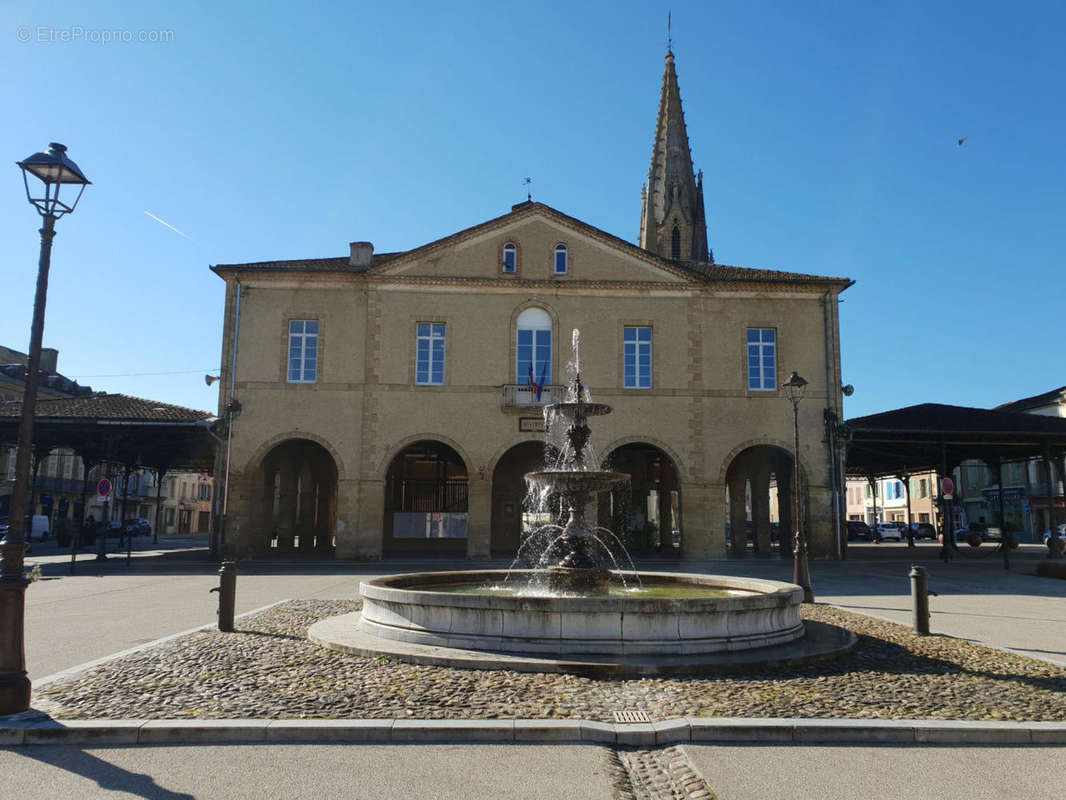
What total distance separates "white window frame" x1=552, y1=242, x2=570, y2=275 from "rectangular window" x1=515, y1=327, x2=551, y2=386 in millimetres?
1945

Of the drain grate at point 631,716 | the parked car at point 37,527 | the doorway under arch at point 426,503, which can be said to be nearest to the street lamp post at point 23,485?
the drain grate at point 631,716

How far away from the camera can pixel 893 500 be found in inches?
2881

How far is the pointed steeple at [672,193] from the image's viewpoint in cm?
4366

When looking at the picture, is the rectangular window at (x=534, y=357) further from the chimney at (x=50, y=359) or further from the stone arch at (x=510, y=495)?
the chimney at (x=50, y=359)

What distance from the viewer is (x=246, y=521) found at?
969 inches

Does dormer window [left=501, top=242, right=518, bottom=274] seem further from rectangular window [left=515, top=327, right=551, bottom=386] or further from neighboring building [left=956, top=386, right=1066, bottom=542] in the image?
neighboring building [left=956, top=386, right=1066, bottom=542]

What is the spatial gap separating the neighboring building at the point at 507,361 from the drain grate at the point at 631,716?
1882 centimetres

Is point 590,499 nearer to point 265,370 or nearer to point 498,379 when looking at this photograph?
point 498,379

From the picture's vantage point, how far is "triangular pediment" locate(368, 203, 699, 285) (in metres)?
25.8

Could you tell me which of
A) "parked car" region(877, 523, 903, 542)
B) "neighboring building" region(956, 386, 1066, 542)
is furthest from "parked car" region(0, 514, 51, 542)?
"neighboring building" region(956, 386, 1066, 542)

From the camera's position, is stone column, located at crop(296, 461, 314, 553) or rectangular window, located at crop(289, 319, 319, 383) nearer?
rectangular window, located at crop(289, 319, 319, 383)

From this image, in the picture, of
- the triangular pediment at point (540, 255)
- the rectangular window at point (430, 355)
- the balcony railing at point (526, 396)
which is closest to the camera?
the balcony railing at point (526, 396)

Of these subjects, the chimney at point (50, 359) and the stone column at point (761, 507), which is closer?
the stone column at point (761, 507)

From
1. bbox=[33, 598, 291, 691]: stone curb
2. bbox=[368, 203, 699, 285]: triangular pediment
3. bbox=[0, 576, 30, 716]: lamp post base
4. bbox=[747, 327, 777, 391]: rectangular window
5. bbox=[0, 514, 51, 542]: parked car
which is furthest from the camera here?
bbox=[0, 514, 51, 542]: parked car
